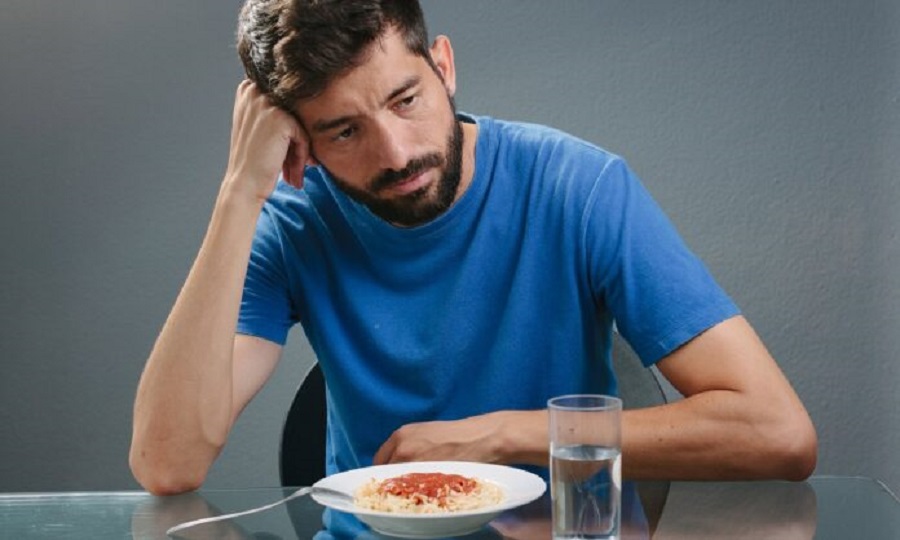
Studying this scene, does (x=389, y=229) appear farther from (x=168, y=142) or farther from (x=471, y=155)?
(x=168, y=142)

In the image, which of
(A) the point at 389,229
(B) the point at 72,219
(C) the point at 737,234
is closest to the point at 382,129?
(A) the point at 389,229

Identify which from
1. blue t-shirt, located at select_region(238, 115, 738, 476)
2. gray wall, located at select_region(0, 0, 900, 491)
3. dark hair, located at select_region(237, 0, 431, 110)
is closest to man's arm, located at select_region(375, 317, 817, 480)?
blue t-shirt, located at select_region(238, 115, 738, 476)

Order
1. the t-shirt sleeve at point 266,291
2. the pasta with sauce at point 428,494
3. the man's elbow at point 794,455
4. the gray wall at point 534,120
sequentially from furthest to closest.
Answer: the gray wall at point 534,120 < the t-shirt sleeve at point 266,291 < the man's elbow at point 794,455 < the pasta with sauce at point 428,494

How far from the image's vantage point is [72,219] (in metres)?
2.80

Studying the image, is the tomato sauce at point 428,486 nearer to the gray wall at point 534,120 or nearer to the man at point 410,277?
the man at point 410,277

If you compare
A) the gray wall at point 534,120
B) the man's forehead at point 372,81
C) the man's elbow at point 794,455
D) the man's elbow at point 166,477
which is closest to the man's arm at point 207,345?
the man's elbow at point 166,477

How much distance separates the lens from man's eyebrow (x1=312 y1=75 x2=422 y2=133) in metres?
1.55

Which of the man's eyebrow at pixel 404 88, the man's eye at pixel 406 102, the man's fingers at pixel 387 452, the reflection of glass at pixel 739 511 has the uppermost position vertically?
the man's eyebrow at pixel 404 88

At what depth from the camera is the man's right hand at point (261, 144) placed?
1.63m

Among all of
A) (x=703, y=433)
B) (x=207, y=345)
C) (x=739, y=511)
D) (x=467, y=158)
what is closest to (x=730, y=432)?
(x=703, y=433)

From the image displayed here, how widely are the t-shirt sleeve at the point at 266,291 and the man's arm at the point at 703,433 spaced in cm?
33

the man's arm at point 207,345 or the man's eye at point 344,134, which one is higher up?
the man's eye at point 344,134

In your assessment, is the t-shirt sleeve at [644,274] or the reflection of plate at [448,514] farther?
the t-shirt sleeve at [644,274]

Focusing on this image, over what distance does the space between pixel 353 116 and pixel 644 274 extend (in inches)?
16.2
